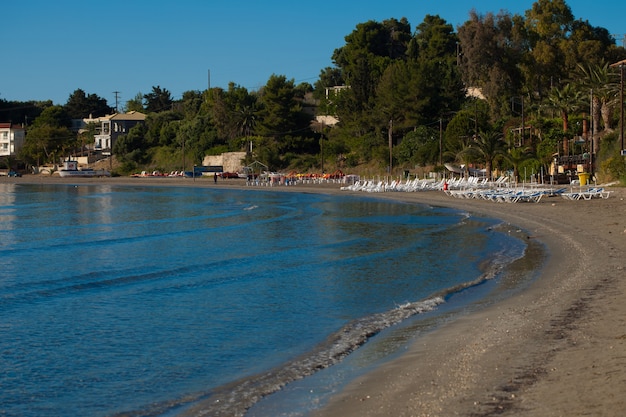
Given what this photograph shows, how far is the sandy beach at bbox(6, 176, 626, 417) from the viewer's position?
6.77 metres

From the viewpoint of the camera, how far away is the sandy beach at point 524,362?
6.77 m

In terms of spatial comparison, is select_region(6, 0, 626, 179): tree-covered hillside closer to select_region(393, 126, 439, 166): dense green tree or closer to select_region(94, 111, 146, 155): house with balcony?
select_region(393, 126, 439, 166): dense green tree

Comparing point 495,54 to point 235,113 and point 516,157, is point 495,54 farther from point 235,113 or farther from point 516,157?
point 235,113

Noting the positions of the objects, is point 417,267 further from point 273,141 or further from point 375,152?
point 273,141

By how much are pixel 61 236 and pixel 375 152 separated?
45450mm

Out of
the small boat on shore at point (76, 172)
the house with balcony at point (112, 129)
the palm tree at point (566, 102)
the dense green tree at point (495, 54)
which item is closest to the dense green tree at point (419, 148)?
the dense green tree at point (495, 54)

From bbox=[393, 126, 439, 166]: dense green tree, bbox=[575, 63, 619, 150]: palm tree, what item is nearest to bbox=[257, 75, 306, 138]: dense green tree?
bbox=[393, 126, 439, 166]: dense green tree

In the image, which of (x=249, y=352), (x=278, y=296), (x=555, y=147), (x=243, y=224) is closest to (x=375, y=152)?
(x=555, y=147)

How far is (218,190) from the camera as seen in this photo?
226ft

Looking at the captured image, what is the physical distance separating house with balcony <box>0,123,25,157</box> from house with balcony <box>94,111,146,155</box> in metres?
12.7

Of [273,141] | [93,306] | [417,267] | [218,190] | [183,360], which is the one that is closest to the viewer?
[183,360]

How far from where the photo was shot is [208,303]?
47.0 feet

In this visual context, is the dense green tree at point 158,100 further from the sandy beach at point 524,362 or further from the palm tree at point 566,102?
the sandy beach at point 524,362

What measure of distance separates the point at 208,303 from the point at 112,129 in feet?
331
